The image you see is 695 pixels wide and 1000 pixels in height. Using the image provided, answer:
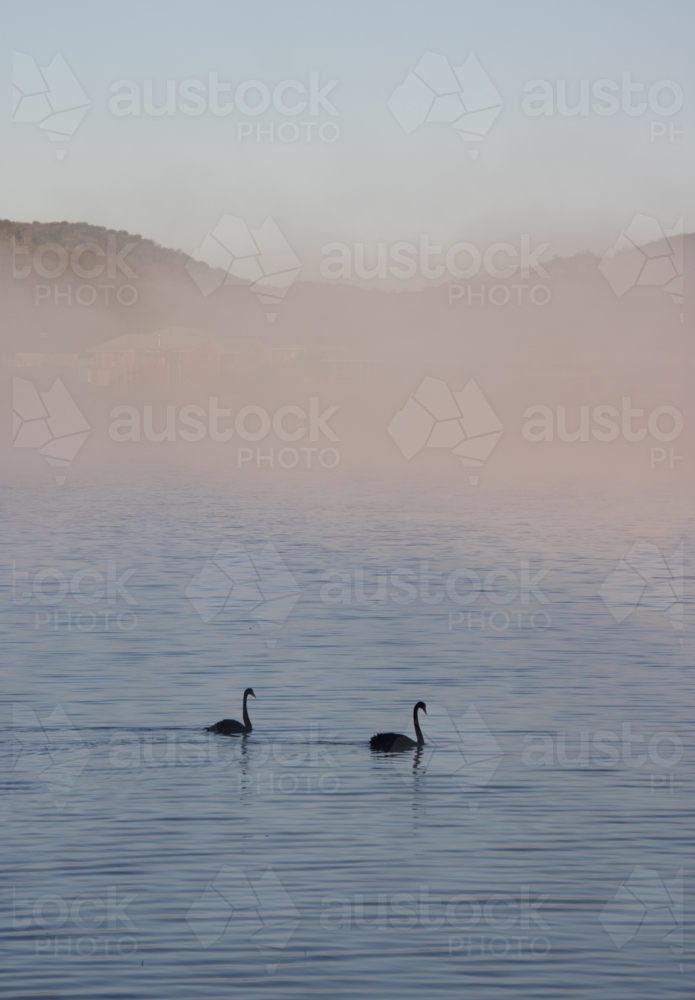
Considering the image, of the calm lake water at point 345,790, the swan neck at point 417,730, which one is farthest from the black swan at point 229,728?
the swan neck at point 417,730

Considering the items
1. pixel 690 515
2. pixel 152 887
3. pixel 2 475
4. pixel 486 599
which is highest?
pixel 2 475

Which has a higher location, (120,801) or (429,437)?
(429,437)

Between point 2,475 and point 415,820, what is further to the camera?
point 2,475

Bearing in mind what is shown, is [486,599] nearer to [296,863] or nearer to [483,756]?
[483,756]

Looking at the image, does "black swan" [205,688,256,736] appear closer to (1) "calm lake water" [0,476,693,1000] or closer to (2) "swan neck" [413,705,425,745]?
(1) "calm lake water" [0,476,693,1000]

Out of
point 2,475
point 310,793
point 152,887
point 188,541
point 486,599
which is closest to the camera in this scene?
point 152,887

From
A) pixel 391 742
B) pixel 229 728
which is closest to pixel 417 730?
pixel 391 742

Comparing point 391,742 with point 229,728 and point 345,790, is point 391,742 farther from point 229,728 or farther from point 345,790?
point 229,728

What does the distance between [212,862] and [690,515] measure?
55.5m

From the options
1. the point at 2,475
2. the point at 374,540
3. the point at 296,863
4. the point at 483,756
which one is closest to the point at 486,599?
Answer: the point at 374,540

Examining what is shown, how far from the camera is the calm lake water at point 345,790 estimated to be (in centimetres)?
1351

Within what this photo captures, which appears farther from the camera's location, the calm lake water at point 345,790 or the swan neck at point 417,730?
the swan neck at point 417,730

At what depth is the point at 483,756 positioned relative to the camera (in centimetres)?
2131

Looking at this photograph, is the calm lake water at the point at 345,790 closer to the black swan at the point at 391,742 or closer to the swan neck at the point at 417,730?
the black swan at the point at 391,742
